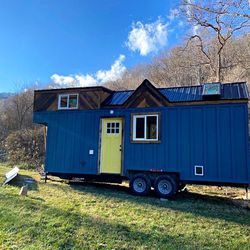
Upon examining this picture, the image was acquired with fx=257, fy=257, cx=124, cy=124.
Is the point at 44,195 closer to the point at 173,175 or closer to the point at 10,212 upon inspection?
the point at 10,212

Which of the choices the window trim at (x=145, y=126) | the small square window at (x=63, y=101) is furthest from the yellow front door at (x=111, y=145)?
the small square window at (x=63, y=101)

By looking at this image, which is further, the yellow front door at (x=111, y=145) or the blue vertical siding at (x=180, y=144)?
the yellow front door at (x=111, y=145)

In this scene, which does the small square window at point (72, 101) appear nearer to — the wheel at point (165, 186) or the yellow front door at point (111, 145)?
the yellow front door at point (111, 145)

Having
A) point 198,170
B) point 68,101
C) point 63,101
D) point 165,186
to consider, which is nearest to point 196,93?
point 198,170

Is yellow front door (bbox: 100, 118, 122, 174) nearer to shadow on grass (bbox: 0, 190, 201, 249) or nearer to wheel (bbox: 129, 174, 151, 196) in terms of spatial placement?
wheel (bbox: 129, 174, 151, 196)

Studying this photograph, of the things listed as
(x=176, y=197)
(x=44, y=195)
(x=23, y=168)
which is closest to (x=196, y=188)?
(x=176, y=197)

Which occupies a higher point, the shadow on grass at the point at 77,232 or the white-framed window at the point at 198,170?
the white-framed window at the point at 198,170

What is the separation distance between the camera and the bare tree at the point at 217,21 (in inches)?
419

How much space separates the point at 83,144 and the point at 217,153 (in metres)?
4.47

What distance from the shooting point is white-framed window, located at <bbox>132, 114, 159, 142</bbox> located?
805 centimetres

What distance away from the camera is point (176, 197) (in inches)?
306

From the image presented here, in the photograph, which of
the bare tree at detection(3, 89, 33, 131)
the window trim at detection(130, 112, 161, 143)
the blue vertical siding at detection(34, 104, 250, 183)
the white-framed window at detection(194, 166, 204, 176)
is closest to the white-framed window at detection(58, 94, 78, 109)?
the blue vertical siding at detection(34, 104, 250, 183)

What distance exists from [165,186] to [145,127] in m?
1.92

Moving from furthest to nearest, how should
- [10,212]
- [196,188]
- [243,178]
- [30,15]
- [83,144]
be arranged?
[30,15], [196,188], [83,144], [243,178], [10,212]
